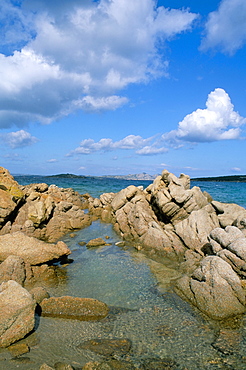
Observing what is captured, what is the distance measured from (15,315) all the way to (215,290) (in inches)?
322

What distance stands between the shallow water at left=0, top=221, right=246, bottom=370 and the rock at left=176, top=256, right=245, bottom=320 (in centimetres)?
58

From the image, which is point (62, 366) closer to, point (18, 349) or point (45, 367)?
point (45, 367)

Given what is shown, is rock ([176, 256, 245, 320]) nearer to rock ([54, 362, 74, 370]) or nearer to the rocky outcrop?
rock ([54, 362, 74, 370])

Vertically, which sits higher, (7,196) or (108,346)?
(7,196)

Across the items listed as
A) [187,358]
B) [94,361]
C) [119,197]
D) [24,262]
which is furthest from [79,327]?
[119,197]

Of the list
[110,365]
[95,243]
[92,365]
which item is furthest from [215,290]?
[95,243]

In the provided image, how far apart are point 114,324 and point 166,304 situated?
281 centimetres

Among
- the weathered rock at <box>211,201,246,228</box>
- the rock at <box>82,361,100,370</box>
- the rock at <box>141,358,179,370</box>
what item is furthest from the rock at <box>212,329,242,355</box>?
the weathered rock at <box>211,201,246,228</box>

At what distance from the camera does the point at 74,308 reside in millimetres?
10945

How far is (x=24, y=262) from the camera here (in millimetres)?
14609

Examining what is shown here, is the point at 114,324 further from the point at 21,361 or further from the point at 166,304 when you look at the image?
the point at 21,361

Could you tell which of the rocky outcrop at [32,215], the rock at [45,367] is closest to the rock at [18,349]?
the rock at [45,367]

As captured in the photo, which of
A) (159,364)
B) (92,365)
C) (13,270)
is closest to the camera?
(92,365)

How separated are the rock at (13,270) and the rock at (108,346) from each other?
6.12 m
